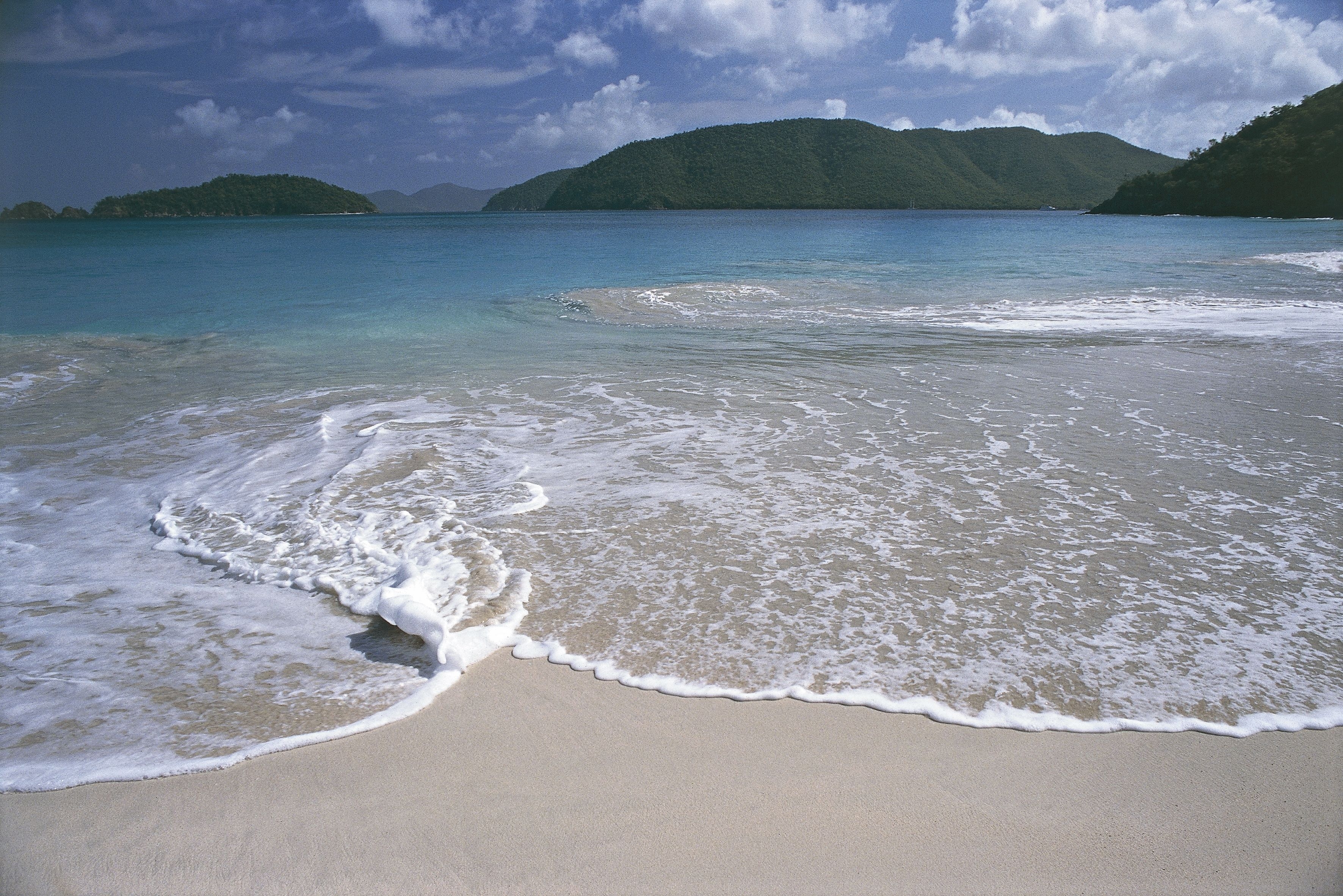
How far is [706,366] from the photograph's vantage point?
8.54 m

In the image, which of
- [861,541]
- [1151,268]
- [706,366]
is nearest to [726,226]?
[1151,268]

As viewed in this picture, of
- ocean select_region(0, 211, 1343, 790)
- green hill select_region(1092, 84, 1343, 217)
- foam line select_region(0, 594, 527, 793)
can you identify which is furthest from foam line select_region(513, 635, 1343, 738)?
green hill select_region(1092, 84, 1343, 217)

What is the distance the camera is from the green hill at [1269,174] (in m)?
64.1

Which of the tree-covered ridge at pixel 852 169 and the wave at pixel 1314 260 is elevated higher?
the tree-covered ridge at pixel 852 169

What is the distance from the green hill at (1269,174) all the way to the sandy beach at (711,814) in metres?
78.8

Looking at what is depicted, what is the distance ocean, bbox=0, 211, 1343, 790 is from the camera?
9.02 feet

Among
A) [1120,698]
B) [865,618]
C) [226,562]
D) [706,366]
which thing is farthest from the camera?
[706,366]

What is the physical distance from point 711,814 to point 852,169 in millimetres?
150055

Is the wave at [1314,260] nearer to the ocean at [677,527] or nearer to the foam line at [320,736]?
the ocean at [677,527]

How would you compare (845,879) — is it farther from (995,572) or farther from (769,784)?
(995,572)

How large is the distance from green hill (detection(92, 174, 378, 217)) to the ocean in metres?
135

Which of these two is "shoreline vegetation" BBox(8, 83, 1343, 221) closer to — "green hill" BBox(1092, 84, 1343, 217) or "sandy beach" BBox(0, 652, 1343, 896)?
"green hill" BBox(1092, 84, 1343, 217)

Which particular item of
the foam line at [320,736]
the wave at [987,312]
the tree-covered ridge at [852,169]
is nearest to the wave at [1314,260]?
the wave at [987,312]

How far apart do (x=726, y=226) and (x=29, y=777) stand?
56.9m
